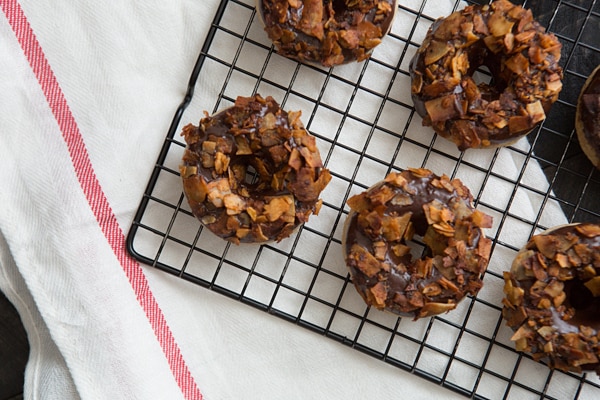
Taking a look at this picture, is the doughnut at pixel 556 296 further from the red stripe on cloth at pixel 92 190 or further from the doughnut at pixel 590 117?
the red stripe on cloth at pixel 92 190

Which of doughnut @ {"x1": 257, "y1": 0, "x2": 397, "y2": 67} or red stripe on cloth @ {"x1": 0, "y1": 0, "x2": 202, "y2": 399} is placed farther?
red stripe on cloth @ {"x1": 0, "y1": 0, "x2": 202, "y2": 399}

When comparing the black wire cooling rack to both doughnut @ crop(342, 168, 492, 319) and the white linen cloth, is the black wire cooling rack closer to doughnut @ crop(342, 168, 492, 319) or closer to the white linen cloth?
the white linen cloth

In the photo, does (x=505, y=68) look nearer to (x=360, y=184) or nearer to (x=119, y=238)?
(x=360, y=184)

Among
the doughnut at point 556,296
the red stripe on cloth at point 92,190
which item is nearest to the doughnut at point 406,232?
the doughnut at point 556,296

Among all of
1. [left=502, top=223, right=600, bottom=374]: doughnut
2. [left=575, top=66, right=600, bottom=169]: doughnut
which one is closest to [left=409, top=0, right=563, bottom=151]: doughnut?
[left=575, top=66, right=600, bottom=169]: doughnut

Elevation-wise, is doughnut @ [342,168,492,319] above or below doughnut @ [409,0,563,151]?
below

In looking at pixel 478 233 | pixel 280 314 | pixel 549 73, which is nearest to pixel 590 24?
pixel 549 73

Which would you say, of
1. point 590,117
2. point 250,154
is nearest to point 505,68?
point 590,117
